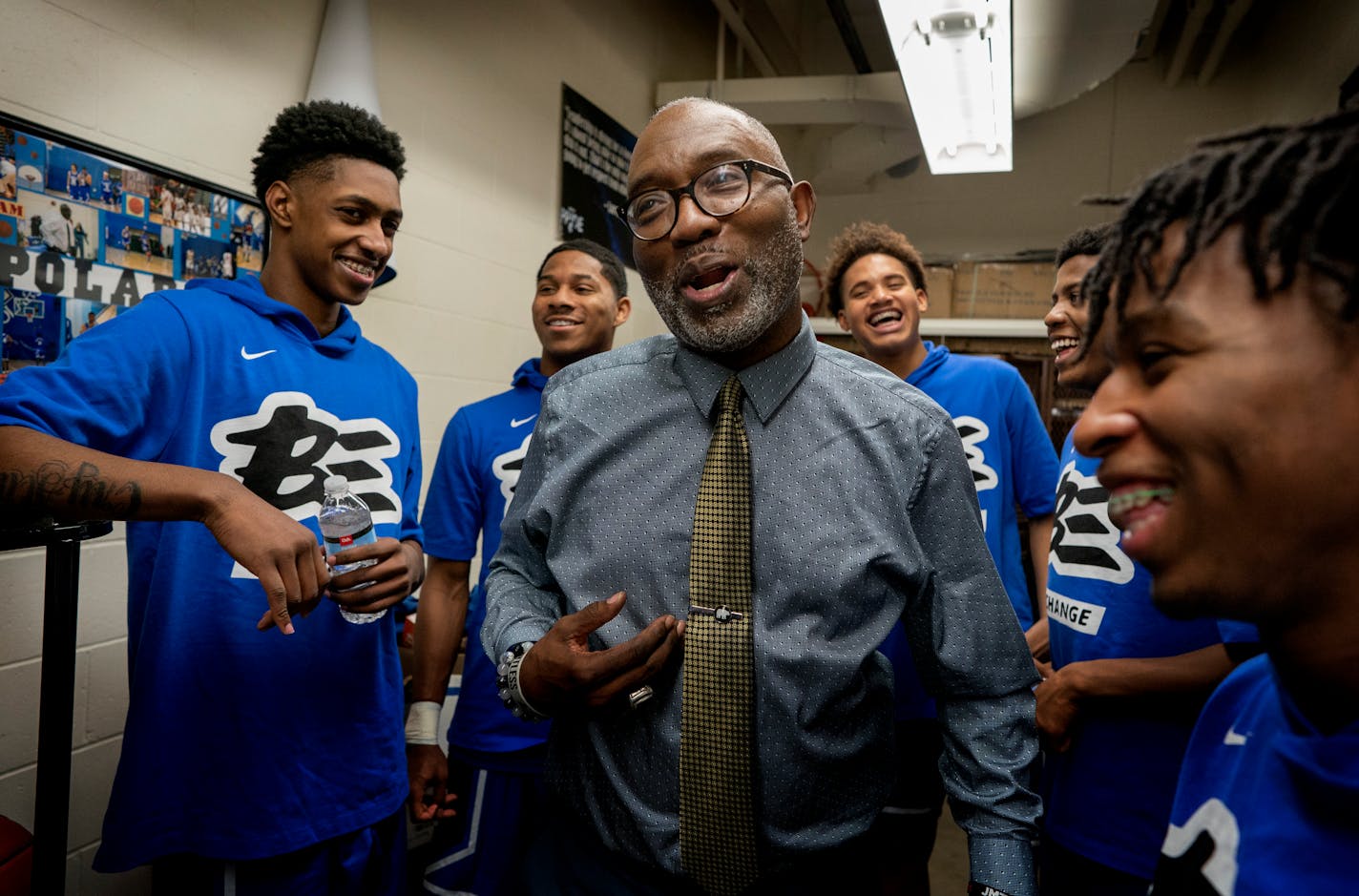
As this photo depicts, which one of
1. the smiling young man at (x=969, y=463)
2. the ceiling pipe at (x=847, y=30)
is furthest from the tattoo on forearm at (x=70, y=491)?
the ceiling pipe at (x=847, y=30)

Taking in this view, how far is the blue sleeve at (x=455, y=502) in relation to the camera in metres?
1.99

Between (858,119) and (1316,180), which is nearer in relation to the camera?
(1316,180)

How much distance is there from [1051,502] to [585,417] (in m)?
1.60

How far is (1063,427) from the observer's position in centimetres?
526

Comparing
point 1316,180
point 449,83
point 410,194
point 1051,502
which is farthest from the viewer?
point 449,83

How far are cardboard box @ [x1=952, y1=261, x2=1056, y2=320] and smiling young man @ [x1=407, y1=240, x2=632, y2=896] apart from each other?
4328 millimetres

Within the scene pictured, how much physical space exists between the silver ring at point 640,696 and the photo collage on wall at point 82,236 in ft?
5.11

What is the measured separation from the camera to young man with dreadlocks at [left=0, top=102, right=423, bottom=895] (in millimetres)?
1134

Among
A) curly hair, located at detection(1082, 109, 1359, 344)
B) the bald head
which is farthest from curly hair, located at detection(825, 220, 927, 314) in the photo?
curly hair, located at detection(1082, 109, 1359, 344)

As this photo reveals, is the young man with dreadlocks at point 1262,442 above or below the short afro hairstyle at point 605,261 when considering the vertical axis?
below

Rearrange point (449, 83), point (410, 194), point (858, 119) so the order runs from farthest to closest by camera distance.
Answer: point (858, 119) → point (449, 83) → point (410, 194)

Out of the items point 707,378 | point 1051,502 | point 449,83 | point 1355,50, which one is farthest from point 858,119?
point 707,378

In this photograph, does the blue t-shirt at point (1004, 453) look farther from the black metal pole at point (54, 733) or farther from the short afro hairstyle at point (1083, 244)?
the black metal pole at point (54, 733)

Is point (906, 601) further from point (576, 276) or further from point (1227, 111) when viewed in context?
point (1227, 111)
